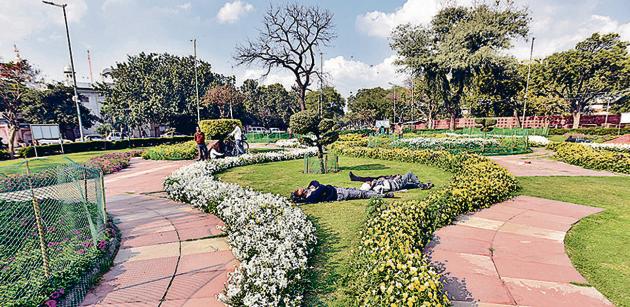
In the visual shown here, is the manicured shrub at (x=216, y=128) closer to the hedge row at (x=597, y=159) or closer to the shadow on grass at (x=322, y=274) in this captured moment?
the shadow on grass at (x=322, y=274)

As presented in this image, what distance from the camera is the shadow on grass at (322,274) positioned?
9.45 feet

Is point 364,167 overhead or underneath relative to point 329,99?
underneath

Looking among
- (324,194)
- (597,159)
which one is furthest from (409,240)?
(597,159)

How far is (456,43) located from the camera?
2989 centimetres

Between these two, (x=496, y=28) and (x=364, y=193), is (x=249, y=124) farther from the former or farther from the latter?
(x=364, y=193)

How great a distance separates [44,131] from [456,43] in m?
33.5

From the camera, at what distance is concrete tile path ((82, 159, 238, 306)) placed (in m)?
2.96

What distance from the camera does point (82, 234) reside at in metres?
4.12

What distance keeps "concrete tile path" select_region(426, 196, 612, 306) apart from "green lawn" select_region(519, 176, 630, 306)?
0.14 metres

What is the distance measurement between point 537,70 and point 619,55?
22.9 ft

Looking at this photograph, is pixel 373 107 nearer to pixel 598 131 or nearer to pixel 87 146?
pixel 598 131

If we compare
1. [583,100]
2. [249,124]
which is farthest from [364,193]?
[249,124]

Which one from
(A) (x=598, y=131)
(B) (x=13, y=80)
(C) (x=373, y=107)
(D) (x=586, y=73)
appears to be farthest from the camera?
(C) (x=373, y=107)

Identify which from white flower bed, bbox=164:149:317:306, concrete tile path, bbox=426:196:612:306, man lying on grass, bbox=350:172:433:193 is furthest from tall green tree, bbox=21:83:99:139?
concrete tile path, bbox=426:196:612:306
